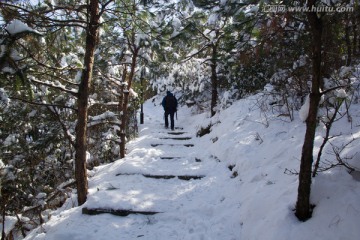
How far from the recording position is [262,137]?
6.56m

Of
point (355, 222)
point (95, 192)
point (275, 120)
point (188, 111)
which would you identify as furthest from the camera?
point (188, 111)

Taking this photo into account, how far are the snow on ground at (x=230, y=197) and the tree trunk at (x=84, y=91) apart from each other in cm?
47

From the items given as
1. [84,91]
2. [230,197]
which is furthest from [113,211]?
[84,91]

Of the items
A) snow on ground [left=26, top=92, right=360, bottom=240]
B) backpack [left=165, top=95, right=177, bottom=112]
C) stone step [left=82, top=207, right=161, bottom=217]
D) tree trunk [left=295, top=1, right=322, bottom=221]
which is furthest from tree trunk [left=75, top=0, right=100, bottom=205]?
backpack [left=165, top=95, right=177, bottom=112]

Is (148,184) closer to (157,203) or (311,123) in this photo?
(157,203)

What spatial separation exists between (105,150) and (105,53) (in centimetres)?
360

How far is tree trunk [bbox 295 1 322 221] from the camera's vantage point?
2.88 m

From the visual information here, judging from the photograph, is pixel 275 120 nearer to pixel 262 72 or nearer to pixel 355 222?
pixel 355 222

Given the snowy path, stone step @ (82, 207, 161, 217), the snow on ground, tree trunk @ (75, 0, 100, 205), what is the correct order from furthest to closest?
tree trunk @ (75, 0, 100, 205) < stone step @ (82, 207, 161, 217) < the snowy path < the snow on ground

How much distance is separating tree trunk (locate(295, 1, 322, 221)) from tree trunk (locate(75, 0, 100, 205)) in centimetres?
370

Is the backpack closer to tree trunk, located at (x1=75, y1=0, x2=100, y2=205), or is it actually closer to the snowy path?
the snowy path

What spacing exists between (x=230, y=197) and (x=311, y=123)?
2.56 m

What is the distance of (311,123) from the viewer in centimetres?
299

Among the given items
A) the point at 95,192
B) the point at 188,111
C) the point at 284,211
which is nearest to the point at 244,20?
the point at 284,211
